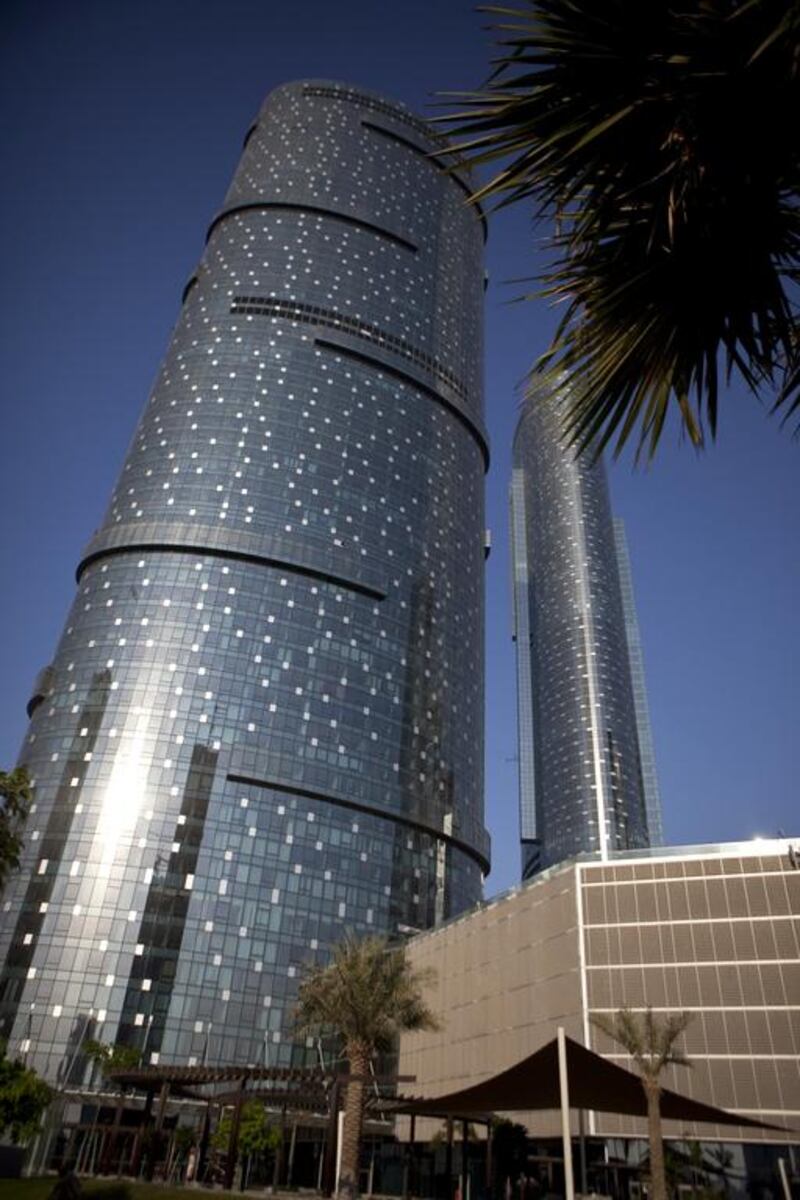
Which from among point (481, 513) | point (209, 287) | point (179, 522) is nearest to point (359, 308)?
point (209, 287)

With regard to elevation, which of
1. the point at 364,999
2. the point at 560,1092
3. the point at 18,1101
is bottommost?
the point at 18,1101

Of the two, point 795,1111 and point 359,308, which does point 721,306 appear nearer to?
point 795,1111

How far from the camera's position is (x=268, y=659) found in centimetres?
11156

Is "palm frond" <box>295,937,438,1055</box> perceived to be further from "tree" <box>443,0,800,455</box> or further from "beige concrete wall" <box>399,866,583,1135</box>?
"tree" <box>443,0,800,455</box>

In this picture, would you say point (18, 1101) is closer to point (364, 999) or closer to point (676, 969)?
point (364, 999)

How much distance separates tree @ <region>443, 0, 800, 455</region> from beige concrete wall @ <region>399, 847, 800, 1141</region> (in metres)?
43.1

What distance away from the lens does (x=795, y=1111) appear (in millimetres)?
38188

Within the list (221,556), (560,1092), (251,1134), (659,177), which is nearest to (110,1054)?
(251,1134)

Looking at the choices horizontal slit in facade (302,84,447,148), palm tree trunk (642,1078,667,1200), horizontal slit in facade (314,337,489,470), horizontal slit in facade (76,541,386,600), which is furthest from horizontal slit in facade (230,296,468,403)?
palm tree trunk (642,1078,667,1200)

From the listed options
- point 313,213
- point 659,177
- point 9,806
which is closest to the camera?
point 659,177

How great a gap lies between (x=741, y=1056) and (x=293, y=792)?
72460 mm

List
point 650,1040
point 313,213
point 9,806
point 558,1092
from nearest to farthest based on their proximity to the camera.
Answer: point 558,1092 < point 9,806 < point 650,1040 < point 313,213

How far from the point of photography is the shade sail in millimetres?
19578

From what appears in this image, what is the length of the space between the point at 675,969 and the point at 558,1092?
2399cm
